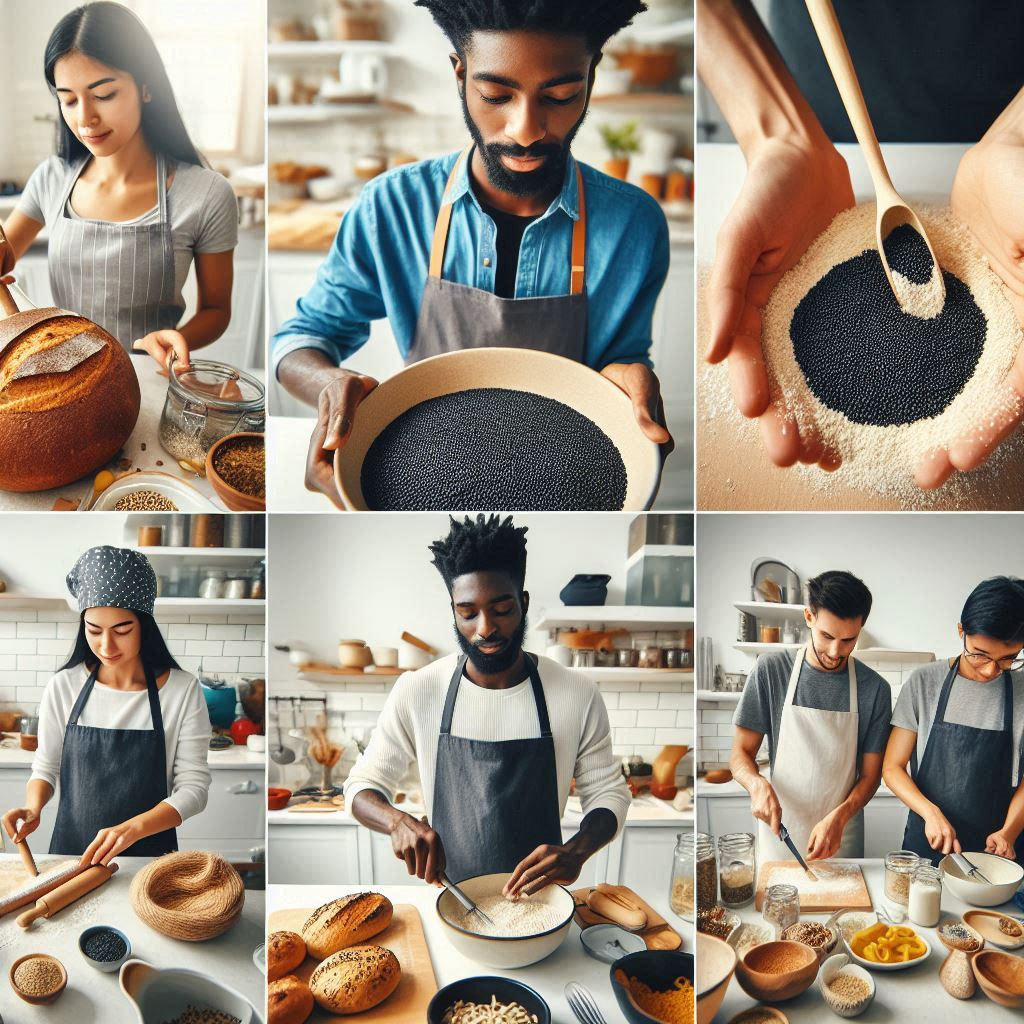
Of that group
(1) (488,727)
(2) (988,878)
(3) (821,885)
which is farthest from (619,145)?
(2) (988,878)

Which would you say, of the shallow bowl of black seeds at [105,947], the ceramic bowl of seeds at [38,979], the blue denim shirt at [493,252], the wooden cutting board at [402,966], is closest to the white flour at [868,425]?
the blue denim shirt at [493,252]

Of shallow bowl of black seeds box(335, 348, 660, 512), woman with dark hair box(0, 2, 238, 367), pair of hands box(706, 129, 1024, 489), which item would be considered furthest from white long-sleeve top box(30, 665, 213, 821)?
pair of hands box(706, 129, 1024, 489)

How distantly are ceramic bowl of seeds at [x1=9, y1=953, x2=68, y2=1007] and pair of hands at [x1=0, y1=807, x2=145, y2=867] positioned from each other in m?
0.18

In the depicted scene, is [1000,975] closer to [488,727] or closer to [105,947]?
[488,727]

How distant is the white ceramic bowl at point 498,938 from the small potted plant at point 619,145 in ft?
4.37

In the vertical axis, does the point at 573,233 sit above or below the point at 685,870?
above

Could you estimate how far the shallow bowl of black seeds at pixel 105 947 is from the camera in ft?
5.64

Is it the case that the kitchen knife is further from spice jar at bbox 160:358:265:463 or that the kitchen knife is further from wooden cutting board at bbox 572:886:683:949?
spice jar at bbox 160:358:265:463

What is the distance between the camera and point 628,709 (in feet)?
5.84

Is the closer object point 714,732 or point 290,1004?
point 290,1004

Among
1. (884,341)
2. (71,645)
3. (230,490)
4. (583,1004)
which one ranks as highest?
(884,341)

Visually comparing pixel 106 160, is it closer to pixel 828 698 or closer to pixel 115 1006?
pixel 115 1006

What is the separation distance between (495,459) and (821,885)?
1018 millimetres

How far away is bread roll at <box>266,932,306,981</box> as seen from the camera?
5.73 ft
